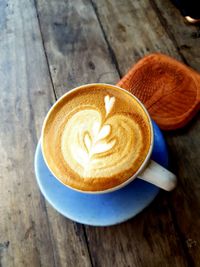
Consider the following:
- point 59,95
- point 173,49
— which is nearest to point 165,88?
point 173,49

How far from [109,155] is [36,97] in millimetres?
304

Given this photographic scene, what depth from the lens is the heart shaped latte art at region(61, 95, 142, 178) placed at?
0.46 metres

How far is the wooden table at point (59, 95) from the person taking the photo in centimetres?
54

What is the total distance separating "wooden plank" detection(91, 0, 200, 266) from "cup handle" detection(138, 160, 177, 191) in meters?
0.11

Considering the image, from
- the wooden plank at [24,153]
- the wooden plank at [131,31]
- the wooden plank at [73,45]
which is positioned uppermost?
the wooden plank at [131,31]

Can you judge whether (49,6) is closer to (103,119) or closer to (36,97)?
(36,97)

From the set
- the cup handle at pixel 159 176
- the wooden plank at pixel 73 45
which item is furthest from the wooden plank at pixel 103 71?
the cup handle at pixel 159 176

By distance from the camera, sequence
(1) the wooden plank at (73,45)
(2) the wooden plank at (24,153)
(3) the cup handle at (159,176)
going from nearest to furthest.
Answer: (3) the cup handle at (159,176), (2) the wooden plank at (24,153), (1) the wooden plank at (73,45)

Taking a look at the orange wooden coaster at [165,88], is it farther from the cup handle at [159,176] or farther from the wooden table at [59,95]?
the cup handle at [159,176]

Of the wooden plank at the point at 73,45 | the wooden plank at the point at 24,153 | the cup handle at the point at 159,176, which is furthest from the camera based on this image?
the wooden plank at the point at 73,45

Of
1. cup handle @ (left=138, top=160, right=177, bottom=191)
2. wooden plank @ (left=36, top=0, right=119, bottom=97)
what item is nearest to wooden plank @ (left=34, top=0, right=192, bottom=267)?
wooden plank @ (left=36, top=0, right=119, bottom=97)

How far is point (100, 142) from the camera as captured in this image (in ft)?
1.54

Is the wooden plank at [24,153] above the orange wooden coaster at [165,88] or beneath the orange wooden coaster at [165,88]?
beneath

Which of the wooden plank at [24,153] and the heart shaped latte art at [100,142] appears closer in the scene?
the heart shaped latte art at [100,142]
